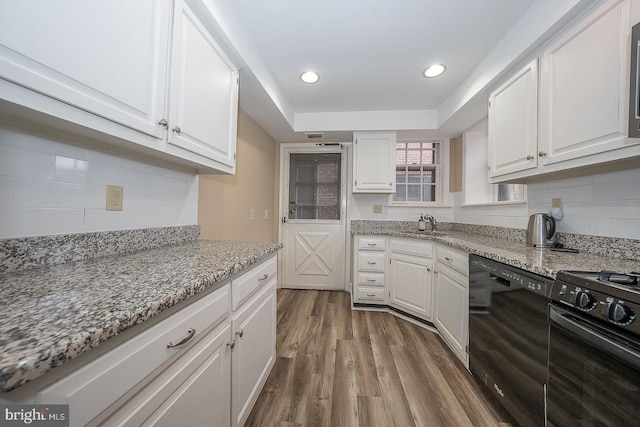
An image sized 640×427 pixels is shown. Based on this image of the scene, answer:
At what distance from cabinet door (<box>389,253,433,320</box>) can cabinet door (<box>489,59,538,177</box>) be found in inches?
41.1

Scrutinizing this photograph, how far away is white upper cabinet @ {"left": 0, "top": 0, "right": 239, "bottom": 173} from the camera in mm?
599

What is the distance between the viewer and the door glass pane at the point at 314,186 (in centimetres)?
343

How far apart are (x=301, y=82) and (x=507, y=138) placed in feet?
5.75

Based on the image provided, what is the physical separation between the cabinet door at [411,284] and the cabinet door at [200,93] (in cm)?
193

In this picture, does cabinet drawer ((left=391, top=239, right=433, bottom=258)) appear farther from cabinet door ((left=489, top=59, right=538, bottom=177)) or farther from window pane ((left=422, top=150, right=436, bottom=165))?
window pane ((left=422, top=150, right=436, bottom=165))

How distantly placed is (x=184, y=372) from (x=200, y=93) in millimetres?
1219

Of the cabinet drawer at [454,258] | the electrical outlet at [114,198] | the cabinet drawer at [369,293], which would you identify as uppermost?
the electrical outlet at [114,198]

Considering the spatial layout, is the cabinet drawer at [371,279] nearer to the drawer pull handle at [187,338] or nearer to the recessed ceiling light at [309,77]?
the recessed ceiling light at [309,77]

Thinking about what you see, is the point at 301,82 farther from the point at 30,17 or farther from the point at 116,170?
the point at 30,17

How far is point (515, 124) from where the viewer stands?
1.57 m

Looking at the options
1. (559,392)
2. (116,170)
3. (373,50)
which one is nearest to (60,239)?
(116,170)

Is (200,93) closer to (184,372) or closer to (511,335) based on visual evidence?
(184,372)

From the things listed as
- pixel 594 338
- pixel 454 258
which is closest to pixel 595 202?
pixel 454 258

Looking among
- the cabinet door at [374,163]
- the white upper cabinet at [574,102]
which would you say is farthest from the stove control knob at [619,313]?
the cabinet door at [374,163]
